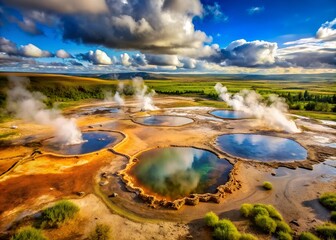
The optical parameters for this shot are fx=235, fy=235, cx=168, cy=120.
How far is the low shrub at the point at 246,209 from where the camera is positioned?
51.9ft

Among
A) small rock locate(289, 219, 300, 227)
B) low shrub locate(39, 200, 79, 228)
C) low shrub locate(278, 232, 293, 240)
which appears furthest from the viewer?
small rock locate(289, 219, 300, 227)

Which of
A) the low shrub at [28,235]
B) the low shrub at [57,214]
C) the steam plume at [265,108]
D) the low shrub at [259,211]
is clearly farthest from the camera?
the steam plume at [265,108]

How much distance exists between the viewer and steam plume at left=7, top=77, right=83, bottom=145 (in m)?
33.3

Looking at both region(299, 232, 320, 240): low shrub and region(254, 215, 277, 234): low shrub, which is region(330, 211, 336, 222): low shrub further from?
region(254, 215, 277, 234): low shrub

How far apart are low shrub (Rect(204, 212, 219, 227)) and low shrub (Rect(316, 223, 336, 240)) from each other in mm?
6109

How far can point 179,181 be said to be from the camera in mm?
21625

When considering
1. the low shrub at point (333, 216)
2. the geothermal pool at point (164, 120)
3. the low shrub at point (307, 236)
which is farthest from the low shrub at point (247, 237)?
the geothermal pool at point (164, 120)

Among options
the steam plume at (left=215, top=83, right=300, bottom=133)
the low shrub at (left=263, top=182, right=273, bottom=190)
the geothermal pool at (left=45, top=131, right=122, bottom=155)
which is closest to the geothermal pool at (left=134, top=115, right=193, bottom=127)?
the geothermal pool at (left=45, top=131, right=122, bottom=155)

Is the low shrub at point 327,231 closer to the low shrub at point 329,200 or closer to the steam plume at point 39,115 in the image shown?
the low shrub at point 329,200

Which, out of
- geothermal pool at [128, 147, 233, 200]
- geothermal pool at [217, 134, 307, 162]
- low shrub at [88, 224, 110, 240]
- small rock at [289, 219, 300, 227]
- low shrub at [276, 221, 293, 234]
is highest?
low shrub at [88, 224, 110, 240]

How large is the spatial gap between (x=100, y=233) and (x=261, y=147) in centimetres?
2410

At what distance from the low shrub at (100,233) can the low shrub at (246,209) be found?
8.90m

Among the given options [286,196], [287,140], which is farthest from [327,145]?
[286,196]

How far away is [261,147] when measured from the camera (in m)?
31.2
